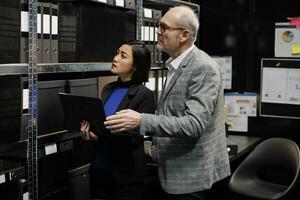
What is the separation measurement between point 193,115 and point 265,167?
178cm

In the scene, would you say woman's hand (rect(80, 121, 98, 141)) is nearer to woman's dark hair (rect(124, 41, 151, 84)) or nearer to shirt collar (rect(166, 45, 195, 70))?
woman's dark hair (rect(124, 41, 151, 84))

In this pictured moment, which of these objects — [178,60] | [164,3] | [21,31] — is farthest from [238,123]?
[21,31]

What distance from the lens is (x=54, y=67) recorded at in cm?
214

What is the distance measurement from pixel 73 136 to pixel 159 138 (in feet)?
1.88

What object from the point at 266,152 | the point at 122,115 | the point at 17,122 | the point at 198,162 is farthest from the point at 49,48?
the point at 266,152

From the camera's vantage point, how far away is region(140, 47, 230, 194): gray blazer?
1.88m

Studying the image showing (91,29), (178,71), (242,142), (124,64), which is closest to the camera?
(178,71)

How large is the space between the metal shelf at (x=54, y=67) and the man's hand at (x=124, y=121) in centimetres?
43

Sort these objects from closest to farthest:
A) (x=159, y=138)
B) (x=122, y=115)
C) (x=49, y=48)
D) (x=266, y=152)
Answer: (x=122, y=115) < (x=159, y=138) < (x=49, y=48) < (x=266, y=152)

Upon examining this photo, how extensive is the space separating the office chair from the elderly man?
1181 millimetres

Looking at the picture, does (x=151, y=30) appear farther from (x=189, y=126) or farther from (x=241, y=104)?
(x=189, y=126)

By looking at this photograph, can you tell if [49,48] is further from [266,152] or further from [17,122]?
[266,152]

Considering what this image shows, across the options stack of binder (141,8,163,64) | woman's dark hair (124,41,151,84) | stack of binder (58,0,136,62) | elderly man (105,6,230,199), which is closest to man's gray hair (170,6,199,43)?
elderly man (105,6,230,199)

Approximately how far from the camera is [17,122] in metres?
1.96
